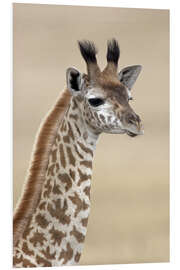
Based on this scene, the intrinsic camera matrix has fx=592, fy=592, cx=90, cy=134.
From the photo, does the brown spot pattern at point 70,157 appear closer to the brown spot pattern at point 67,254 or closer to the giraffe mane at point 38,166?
the giraffe mane at point 38,166

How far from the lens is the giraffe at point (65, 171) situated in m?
2.84

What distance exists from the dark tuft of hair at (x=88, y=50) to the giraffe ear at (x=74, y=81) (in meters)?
0.12

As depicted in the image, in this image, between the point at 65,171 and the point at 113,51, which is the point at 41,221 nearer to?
the point at 65,171

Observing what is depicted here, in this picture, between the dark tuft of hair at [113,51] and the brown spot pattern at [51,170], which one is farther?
the dark tuft of hair at [113,51]

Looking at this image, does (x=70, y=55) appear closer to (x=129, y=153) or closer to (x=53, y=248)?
(x=129, y=153)

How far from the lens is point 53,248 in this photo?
9.30 feet

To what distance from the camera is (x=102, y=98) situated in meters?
2.89

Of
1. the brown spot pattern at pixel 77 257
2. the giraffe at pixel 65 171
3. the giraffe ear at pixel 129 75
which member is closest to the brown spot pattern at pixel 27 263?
the giraffe at pixel 65 171

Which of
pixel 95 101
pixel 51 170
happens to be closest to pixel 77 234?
pixel 51 170

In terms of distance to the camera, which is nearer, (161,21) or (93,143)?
(93,143)

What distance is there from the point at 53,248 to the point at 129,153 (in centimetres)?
63

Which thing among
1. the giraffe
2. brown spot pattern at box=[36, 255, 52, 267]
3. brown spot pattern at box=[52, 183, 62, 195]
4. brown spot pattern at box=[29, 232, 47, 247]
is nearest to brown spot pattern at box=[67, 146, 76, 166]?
the giraffe
